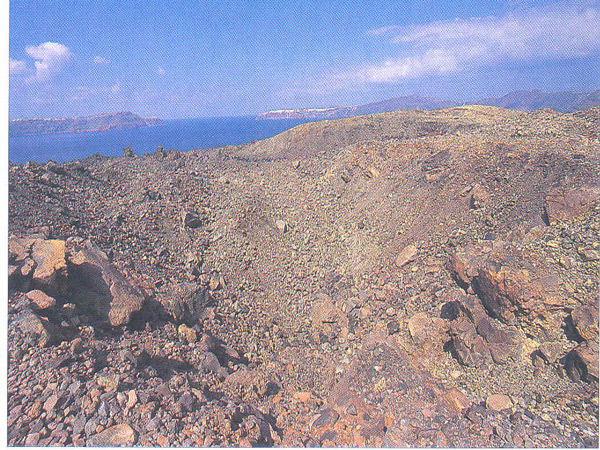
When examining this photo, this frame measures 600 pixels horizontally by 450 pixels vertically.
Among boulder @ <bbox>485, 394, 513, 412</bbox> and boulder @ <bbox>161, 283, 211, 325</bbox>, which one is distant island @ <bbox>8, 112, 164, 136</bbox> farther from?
boulder @ <bbox>485, 394, 513, 412</bbox>

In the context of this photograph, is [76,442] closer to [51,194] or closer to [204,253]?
[204,253]

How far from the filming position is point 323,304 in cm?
816

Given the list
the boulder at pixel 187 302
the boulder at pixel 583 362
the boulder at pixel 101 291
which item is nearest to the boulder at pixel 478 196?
the boulder at pixel 583 362

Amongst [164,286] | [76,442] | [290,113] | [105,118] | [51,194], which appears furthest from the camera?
[290,113]

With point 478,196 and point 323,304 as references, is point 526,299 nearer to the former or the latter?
point 478,196

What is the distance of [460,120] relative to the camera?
17.5 meters

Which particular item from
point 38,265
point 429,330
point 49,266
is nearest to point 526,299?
point 429,330

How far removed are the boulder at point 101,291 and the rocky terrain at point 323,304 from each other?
1.4 inches

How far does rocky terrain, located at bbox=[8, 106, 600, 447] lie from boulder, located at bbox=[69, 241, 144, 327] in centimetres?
4

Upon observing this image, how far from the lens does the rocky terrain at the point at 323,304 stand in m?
4.62

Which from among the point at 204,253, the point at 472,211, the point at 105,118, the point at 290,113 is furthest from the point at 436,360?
the point at 290,113

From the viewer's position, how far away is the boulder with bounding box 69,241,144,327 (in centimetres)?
593

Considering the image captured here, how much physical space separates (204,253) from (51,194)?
15.1 feet

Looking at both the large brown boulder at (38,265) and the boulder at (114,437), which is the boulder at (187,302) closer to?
the large brown boulder at (38,265)
